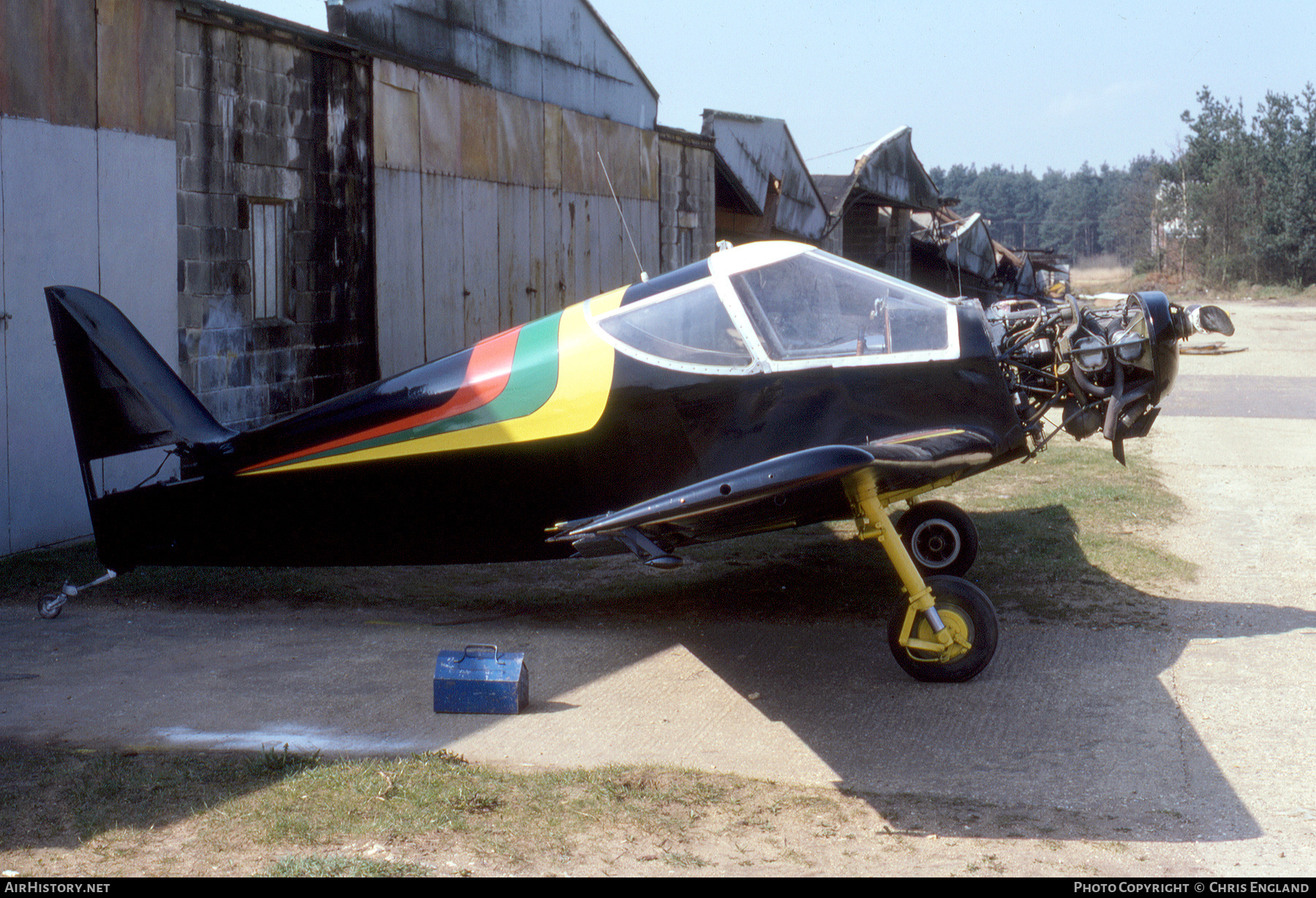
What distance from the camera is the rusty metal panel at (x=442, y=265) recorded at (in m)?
12.0

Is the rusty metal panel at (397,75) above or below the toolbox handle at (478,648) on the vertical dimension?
above

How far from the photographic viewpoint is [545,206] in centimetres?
1426

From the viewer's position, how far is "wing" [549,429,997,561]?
4230mm

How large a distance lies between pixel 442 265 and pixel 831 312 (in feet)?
24.2

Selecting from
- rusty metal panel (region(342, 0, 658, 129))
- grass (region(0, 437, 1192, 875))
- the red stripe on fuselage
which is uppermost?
rusty metal panel (region(342, 0, 658, 129))

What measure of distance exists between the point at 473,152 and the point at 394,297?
7.56ft

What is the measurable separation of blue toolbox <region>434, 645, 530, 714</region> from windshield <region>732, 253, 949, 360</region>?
2027 mm

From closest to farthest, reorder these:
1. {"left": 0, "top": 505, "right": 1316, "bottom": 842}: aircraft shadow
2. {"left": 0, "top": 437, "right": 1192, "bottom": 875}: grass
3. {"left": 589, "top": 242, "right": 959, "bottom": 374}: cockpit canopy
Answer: {"left": 0, "top": 437, "right": 1192, "bottom": 875}: grass, {"left": 0, "top": 505, "right": 1316, "bottom": 842}: aircraft shadow, {"left": 589, "top": 242, "right": 959, "bottom": 374}: cockpit canopy

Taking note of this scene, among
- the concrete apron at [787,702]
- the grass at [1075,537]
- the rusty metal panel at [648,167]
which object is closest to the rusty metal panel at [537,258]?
the rusty metal panel at [648,167]

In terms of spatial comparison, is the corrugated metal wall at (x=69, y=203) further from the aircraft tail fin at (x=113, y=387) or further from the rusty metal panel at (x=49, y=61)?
the aircraft tail fin at (x=113, y=387)

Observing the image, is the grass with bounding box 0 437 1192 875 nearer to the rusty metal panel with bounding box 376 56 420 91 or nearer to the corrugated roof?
the rusty metal panel with bounding box 376 56 420 91

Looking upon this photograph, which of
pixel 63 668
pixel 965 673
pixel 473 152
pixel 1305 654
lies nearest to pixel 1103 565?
pixel 1305 654

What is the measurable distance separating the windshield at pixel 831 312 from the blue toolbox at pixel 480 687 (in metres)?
2.03

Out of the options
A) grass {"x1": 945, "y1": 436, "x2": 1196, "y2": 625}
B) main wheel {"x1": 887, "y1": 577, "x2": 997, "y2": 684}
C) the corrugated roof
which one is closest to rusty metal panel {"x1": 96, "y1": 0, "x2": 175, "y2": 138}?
main wheel {"x1": 887, "y1": 577, "x2": 997, "y2": 684}
